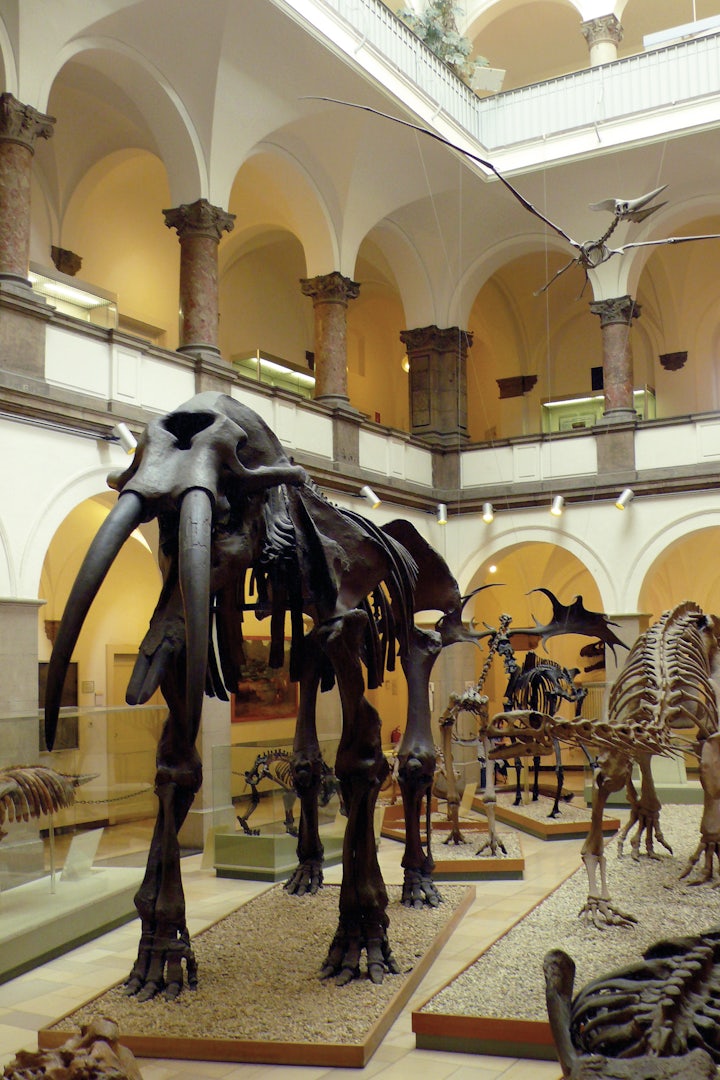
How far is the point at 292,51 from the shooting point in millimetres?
11953

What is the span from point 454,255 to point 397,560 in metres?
11.9

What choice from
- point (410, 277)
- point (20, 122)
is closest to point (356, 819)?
point (20, 122)

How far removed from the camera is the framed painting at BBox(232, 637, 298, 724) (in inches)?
642

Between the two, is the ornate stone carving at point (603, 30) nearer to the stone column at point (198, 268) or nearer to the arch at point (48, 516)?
the stone column at point (198, 268)

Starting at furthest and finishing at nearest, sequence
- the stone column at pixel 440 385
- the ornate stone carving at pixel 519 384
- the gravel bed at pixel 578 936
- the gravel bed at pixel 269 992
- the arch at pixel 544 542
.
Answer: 1. the ornate stone carving at pixel 519 384
2. the stone column at pixel 440 385
3. the arch at pixel 544 542
4. the gravel bed at pixel 578 936
5. the gravel bed at pixel 269 992

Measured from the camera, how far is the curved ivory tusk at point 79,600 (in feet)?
11.9

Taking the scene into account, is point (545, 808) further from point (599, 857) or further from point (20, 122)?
point (20, 122)

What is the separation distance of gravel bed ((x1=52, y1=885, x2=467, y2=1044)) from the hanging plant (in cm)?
1272

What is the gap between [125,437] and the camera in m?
10.4

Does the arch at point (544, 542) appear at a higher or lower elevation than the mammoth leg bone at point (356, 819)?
higher

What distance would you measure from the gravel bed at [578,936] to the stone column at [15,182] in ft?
24.1

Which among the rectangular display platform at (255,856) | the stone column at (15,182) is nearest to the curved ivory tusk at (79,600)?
the rectangular display platform at (255,856)

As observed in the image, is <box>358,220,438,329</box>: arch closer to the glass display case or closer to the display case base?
the glass display case

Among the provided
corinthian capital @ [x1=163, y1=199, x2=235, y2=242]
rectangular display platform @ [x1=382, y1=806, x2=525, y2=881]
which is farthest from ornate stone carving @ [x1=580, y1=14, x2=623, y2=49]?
rectangular display platform @ [x1=382, y1=806, x2=525, y2=881]
